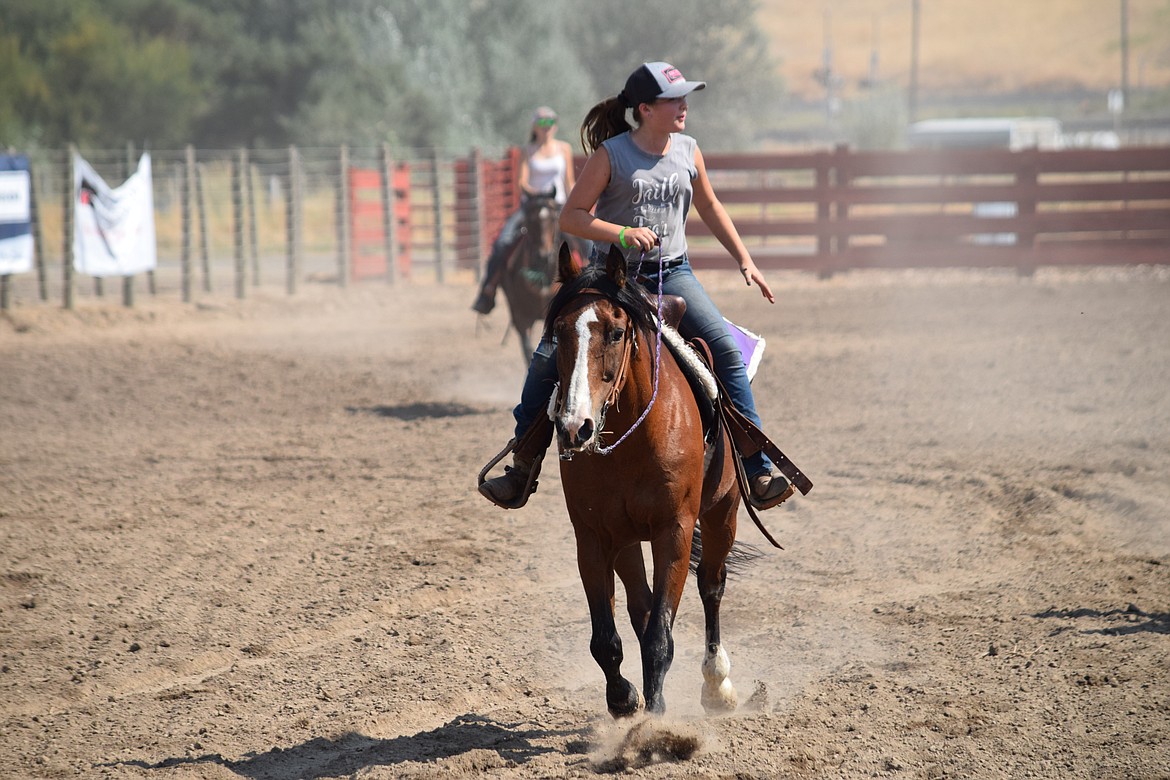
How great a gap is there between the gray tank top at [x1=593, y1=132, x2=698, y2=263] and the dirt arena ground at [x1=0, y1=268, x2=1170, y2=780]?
1.74 m

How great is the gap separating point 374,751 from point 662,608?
1.09 metres

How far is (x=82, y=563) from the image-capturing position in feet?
21.0

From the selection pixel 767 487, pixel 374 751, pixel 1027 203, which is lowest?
pixel 374 751

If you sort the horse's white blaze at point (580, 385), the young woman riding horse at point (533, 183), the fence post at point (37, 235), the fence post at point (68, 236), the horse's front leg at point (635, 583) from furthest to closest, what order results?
the fence post at point (68, 236), the fence post at point (37, 235), the young woman riding horse at point (533, 183), the horse's front leg at point (635, 583), the horse's white blaze at point (580, 385)

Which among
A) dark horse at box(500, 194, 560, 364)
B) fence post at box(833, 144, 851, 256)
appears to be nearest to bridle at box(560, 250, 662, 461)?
dark horse at box(500, 194, 560, 364)

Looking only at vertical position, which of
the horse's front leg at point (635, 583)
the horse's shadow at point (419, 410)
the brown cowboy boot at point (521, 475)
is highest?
the brown cowboy boot at point (521, 475)

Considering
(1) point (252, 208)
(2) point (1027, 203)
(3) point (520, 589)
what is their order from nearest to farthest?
(3) point (520, 589) → (2) point (1027, 203) → (1) point (252, 208)

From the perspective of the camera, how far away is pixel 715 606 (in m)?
4.85

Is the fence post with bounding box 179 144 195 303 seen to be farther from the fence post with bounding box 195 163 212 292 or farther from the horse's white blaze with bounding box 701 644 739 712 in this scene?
the horse's white blaze with bounding box 701 644 739 712

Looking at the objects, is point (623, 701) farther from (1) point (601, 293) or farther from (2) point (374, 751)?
(1) point (601, 293)

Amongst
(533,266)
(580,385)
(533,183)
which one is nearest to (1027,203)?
(533,183)

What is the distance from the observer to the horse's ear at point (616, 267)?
395cm

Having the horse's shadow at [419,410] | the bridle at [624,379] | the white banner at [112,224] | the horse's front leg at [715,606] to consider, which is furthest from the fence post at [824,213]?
the bridle at [624,379]

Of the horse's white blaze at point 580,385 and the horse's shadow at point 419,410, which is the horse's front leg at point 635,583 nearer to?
the horse's white blaze at point 580,385
